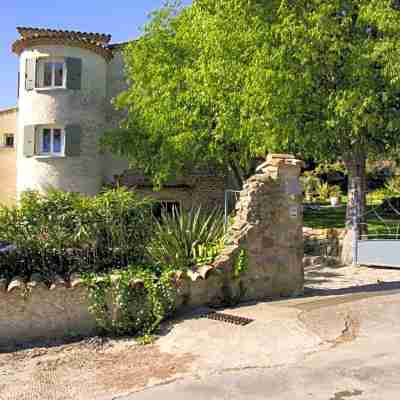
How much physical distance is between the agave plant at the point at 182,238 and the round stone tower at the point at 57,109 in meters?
12.8

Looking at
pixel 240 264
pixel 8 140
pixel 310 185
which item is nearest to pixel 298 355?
pixel 240 264

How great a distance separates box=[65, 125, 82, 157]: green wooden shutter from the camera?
21.7 m

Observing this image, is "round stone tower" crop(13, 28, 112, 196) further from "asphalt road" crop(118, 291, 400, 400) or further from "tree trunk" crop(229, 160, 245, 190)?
"asphalt road" crop(118, 291, 400, 400)

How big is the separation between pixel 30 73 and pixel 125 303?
16430 millimetres

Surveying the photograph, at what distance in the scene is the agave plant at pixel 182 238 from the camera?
9.30m

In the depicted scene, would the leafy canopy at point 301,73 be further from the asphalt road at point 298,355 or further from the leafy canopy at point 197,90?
the asphalt road at point 298,355

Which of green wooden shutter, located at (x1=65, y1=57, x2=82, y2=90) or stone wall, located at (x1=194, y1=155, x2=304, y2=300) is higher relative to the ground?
green wooden shutter, located at (x1=65, y1=57, x2=82, y2=90)

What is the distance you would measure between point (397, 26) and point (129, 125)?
36.8ft

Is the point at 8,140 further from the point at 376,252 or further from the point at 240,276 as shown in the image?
the point at 240,276

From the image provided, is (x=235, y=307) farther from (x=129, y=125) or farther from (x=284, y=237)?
(x=129, y=125)

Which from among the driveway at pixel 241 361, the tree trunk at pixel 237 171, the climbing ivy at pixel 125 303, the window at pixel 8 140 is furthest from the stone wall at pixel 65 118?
the driveway at pixel 241 361

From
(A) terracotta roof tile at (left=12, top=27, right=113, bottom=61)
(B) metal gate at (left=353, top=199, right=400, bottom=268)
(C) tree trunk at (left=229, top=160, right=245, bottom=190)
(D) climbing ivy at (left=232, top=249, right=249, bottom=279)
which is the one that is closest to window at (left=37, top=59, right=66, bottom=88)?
(A) terracotta roof tile at (left=12, top=27, right=113, bottom=61)

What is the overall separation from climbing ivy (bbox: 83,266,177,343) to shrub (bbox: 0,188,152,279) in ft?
2.21

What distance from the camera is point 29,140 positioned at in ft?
71.4
